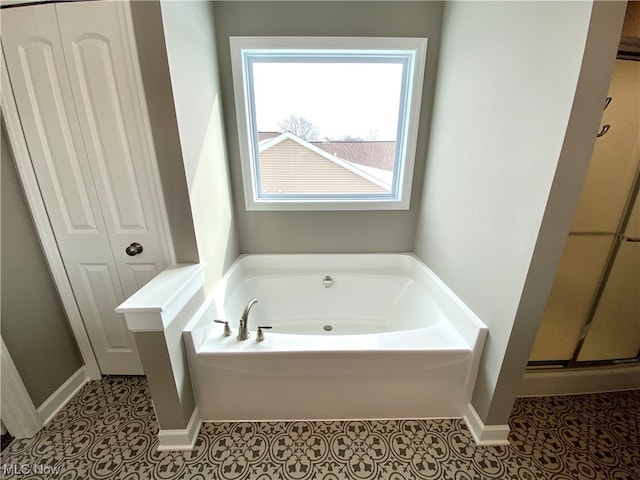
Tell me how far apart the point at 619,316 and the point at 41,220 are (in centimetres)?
324

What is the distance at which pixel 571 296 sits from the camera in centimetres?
145

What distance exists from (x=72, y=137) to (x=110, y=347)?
4.04 feet

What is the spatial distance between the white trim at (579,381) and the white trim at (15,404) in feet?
8.86

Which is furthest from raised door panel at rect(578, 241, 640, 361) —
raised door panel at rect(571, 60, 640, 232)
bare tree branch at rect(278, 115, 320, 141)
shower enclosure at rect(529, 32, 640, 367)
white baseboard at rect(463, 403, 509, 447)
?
bare tree branch at rect(278, 115, 320, 141)

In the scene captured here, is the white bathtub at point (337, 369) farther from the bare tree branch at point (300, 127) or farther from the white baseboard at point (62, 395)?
the bare tree branch at point (300, 127)

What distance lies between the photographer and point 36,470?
1.21m

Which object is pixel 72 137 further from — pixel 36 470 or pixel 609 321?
pixel 609 321

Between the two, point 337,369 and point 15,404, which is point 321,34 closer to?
point 337,369

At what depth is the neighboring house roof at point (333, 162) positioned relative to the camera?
2002 mm

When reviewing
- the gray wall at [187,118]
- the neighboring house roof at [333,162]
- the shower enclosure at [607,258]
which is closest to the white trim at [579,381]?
Answer: the shower enclosure at [607,258]

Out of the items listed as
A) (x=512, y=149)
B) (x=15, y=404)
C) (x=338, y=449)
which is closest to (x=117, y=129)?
(x=15, y=404)

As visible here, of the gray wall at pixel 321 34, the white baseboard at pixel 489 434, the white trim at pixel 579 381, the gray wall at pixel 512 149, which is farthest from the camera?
the gray wall at pixel 321 34

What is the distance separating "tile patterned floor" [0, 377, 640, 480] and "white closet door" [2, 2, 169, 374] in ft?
1.82
